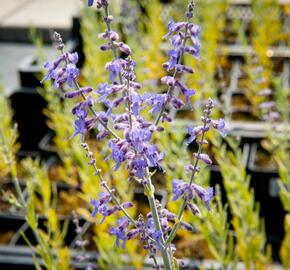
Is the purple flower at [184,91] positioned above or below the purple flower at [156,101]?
above

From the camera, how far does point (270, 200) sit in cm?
397

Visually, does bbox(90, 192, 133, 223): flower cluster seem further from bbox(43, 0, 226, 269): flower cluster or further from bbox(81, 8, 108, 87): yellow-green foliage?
bbox(81, 8, 108, 87): yellow-green foliage

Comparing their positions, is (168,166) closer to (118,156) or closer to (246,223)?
(246,223)

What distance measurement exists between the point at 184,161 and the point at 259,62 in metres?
2.66

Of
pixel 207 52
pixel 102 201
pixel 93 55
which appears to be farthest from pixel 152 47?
pixel 102 201

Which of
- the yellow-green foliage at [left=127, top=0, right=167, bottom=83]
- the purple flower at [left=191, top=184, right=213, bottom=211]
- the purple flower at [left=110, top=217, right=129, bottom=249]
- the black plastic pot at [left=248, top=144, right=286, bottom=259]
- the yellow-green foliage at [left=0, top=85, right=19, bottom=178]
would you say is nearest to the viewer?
the purple flower at [left=191, top=184, right=213, bottom=211]

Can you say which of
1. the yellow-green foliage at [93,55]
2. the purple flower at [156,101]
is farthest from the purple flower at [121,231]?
the yellow-green foliage at [93,55]

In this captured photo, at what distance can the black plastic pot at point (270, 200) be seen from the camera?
156 inches

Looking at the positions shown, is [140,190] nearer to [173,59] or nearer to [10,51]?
[173,59]

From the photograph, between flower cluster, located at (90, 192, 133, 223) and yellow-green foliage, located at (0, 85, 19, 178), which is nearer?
flower cluster, located at (90, 192, 133, 223)

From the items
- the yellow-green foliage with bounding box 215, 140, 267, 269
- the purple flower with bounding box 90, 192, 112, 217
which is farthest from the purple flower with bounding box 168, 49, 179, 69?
the yellow-green foliage with bounding box 215, 140, 267, 269

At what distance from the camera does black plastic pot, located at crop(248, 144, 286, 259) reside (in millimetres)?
3957

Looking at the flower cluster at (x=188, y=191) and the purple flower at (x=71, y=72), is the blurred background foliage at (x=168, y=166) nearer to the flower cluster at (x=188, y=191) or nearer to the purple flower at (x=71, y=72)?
the flower cluster at (x=188, y=191)

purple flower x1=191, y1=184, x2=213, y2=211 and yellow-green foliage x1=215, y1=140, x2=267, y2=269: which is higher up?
purple flower x1=191, y1=184, x2=213, y2=211
